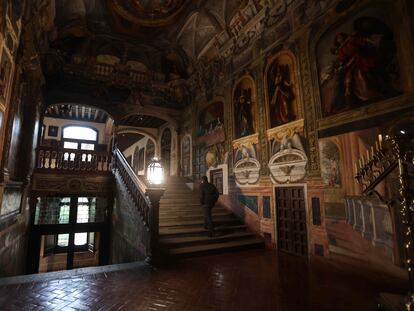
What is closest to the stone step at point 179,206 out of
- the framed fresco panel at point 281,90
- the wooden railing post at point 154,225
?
the wooden railing post at point 154,225

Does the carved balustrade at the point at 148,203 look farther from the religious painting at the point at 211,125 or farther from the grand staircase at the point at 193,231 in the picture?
the religious painting at the point at 211,125

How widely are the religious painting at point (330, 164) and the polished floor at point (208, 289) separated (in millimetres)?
1892

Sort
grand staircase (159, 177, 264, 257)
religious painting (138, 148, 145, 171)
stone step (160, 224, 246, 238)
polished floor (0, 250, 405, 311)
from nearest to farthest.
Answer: polished floor (0, 250, 405, 311) → grand staircase (159, 177, 264, 257) → stone step (160, 224, 246, 238) → religious painting (138, 148, 145, 171)

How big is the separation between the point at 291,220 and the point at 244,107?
13.8 feet

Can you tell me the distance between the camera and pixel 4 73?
14.6ft

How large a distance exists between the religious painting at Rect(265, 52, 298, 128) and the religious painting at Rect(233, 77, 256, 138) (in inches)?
31.7

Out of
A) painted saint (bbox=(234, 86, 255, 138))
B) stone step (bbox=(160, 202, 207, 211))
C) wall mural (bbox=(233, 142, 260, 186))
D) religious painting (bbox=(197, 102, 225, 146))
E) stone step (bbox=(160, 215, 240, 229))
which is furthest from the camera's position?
religious painting (bbox=(197, 102, 225, 146))

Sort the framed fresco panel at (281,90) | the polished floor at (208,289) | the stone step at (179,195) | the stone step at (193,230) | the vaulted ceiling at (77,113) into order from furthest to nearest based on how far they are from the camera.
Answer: the vaulted ceiling at (77,113), the stone step at (179,195), the framed fresco panel at (281,90), the stone step at (193,230), the polished floor at (208,289)

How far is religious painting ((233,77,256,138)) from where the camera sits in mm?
8500

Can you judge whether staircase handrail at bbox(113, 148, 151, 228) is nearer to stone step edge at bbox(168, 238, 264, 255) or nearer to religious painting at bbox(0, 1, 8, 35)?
stone step edge at bbox(168, 238, 264, 255)

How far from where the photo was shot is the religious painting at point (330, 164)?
18.4ft

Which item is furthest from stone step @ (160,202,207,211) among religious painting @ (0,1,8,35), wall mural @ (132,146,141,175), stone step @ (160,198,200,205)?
wall mural @ (132,146,141,175)

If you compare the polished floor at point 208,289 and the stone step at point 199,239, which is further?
the stone step at point 199,239

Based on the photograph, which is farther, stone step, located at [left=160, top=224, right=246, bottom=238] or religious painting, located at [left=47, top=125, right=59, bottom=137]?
religious painting, located at [left=47, top=125, right=59, bottom=137]
